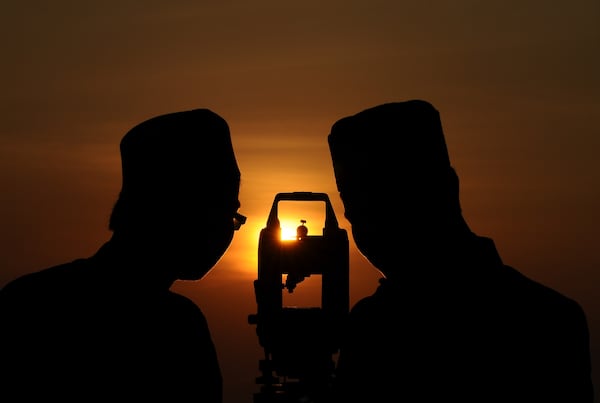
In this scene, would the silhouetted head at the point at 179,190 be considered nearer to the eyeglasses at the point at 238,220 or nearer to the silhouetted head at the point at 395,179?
the eyeglasses at the point at 238,220

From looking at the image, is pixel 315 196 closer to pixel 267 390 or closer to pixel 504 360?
pixel 267 390

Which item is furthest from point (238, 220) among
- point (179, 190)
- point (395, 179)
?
point (395, 179)

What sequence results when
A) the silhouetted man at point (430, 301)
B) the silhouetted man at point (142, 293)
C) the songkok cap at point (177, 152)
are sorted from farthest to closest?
the songkok cap at point (177, 152), the silhouetted man at point (142, 293), the silhouetted man at point (430, 301)

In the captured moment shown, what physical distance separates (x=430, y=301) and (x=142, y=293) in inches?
63.4

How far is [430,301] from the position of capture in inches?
183

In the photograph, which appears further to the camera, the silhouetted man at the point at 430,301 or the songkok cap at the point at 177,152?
the songkok cap at the point at 177,152

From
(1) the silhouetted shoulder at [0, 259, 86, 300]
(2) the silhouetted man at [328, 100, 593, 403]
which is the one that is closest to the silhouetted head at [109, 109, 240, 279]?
(1) the silhouetted shoulder at [0, 259, 86, 300]

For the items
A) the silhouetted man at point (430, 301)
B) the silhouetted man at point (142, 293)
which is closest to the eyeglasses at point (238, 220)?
the silhouetted man at point (142, 293)

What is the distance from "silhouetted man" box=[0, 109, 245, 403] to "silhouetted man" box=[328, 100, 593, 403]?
829 millimetres

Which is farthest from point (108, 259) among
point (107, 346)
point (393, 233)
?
point (393, 233)

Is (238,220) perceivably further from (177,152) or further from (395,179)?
(395,179)

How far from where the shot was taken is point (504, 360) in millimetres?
4406

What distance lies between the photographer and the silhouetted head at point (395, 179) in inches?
185

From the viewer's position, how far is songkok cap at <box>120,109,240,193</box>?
209 inches
